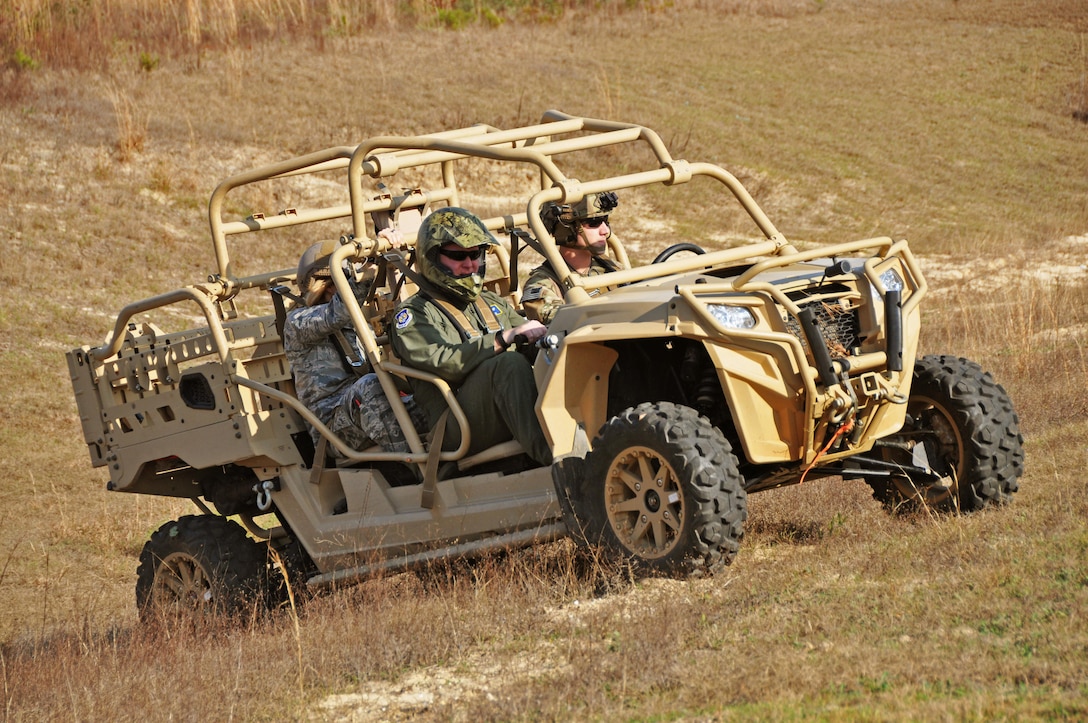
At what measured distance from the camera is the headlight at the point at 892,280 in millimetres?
6266

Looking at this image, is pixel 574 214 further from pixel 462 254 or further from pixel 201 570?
pixel 201 570

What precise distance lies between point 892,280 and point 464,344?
1.91 meters

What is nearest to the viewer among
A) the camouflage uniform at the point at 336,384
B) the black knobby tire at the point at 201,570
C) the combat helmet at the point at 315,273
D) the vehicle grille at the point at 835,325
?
the vehicle grille at the point at 835,325

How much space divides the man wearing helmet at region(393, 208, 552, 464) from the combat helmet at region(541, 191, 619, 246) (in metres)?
0.83

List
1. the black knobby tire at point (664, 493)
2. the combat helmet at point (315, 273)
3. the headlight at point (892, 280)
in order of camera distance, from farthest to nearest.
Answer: the combat helmet at point (315, 273)
the headlight at point (892, 280)
the black knobby tire at point (664, 493)

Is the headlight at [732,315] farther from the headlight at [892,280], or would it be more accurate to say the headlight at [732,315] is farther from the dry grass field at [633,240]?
the dry grass field at [633,240]

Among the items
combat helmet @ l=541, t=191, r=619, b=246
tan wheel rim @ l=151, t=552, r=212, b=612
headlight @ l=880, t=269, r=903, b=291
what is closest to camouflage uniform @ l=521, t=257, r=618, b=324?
combat helmet @ l=541, t=191, r=619, b=246

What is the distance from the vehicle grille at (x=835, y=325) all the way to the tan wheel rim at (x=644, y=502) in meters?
A: 0.78

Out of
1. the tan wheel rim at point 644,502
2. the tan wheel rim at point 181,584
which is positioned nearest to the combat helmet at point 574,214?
the tan wheel rim at point 644,502

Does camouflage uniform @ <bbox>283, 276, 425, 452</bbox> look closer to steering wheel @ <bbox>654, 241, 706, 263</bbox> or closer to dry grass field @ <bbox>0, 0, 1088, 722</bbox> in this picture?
dry grass field @ <bbox>0, 0, 1088, 722</bbox>

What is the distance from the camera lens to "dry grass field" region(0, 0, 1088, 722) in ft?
16.0

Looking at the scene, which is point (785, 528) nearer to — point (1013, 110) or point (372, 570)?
point (372, 570)

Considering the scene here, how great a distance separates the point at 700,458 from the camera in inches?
221

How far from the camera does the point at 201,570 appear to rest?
26.6ft
